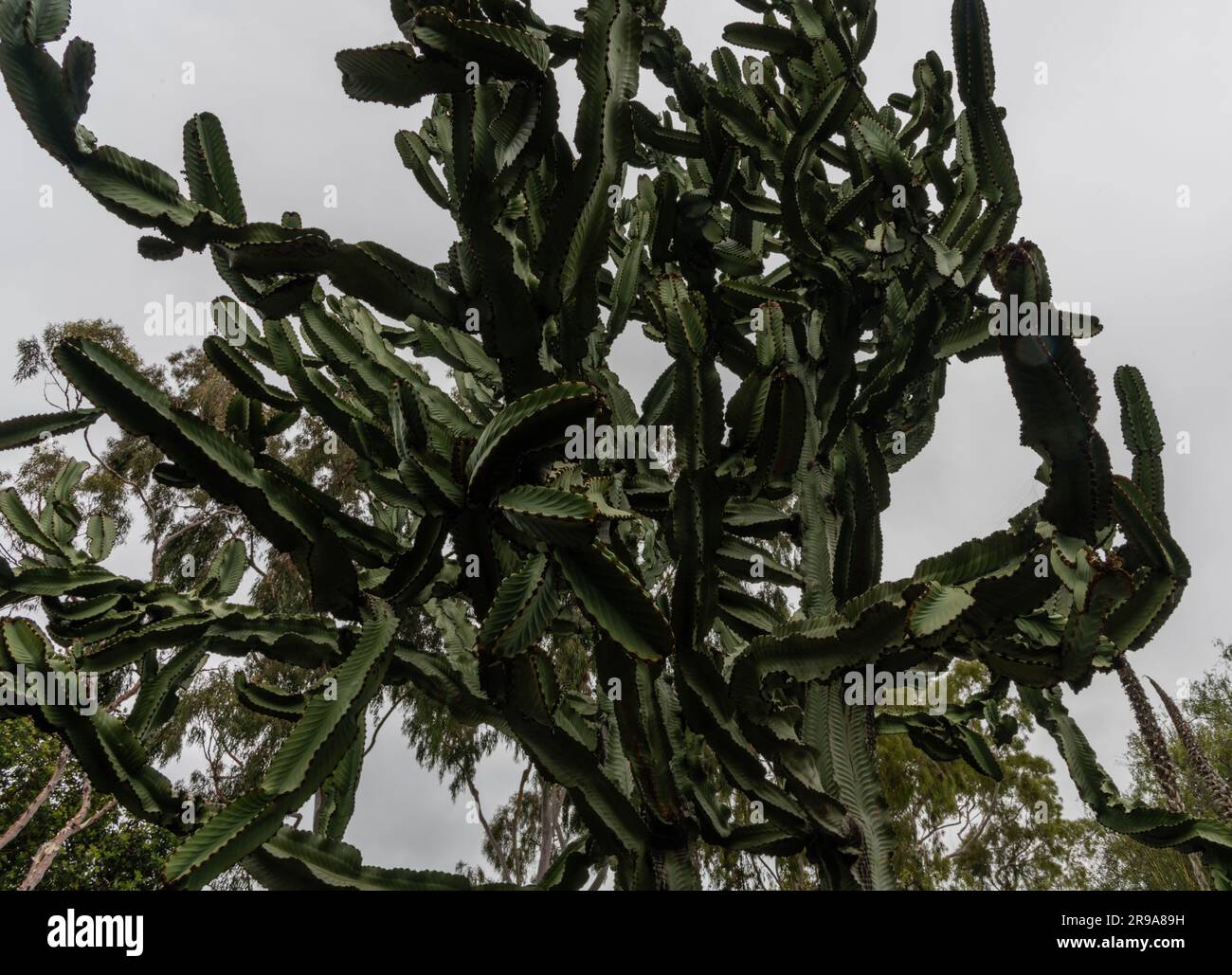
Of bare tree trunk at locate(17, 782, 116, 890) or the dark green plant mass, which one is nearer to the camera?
the dark green plant mass

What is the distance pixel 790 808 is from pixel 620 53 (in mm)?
1926

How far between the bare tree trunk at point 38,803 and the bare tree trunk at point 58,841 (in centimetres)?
40

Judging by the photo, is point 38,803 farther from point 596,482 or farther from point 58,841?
point 596,482

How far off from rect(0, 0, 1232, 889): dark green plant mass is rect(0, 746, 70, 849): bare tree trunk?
9901 mm

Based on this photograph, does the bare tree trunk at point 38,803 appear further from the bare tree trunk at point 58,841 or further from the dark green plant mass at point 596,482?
the dark green plant mass at point 596,482

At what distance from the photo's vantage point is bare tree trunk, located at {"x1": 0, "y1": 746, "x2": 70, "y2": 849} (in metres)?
9.47

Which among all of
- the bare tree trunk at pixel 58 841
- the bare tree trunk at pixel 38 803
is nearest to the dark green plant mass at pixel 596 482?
the bare tree trunk at pixel 58 841

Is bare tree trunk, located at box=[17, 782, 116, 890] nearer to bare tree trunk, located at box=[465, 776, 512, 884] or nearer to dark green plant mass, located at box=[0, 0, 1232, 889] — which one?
bare tree trunk, located at box=[465, 776, 512, 884]

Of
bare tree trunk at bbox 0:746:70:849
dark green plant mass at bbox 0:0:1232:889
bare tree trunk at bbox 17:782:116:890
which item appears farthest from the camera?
bare tree trunk at bbox 0:746:70:849

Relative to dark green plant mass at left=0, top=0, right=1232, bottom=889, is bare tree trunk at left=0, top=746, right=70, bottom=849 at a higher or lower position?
lower

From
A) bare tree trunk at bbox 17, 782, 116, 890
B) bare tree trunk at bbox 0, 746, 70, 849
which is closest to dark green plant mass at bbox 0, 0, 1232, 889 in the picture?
bare tree trunk at bbox 17, 782, 116, 890

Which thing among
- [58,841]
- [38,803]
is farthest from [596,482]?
[38,803]

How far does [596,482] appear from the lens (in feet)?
5.05

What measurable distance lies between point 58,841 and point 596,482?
11.7 m
